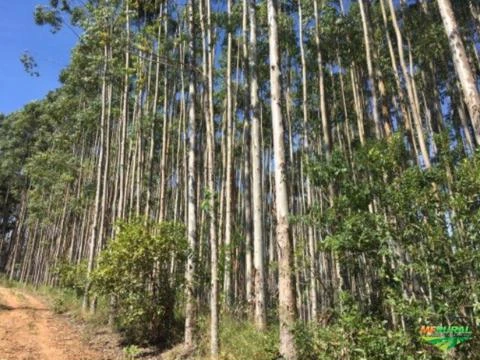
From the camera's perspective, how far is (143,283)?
33.3 ft

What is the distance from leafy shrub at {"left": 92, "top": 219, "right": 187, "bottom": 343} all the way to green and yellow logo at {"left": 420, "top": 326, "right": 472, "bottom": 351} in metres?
6.56

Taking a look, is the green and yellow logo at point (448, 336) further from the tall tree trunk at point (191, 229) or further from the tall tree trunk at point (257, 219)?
the tall tree trunk at point (191, 229)

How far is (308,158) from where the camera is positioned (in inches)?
325

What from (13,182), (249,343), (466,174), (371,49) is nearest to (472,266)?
(466,174)

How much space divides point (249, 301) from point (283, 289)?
5.26 m

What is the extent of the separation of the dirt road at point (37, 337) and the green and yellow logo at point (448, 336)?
23.8 ft

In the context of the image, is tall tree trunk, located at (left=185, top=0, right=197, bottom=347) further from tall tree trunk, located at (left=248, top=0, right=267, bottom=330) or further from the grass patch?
tall tree trunk, located at (left=248, top=0, right=267, bottom=330)

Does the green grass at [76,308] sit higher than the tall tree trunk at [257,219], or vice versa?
the tall tree trunk at [257,219]

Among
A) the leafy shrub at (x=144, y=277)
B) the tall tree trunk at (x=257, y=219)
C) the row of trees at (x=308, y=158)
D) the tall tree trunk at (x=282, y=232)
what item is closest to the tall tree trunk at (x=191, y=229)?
the row of trees at (x=308, y=158)

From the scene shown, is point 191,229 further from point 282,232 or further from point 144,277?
point 282,232

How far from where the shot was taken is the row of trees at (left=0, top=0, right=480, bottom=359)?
557 centimetres

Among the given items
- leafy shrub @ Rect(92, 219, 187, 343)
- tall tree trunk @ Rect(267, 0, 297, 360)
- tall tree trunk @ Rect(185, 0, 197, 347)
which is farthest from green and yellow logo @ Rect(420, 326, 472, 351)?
leafy shrub @ Rect(92, 219, 187, 343)

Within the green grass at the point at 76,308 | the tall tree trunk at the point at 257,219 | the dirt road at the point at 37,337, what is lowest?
the dirt road at the point at 37,337

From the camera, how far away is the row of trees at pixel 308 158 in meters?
5.57
